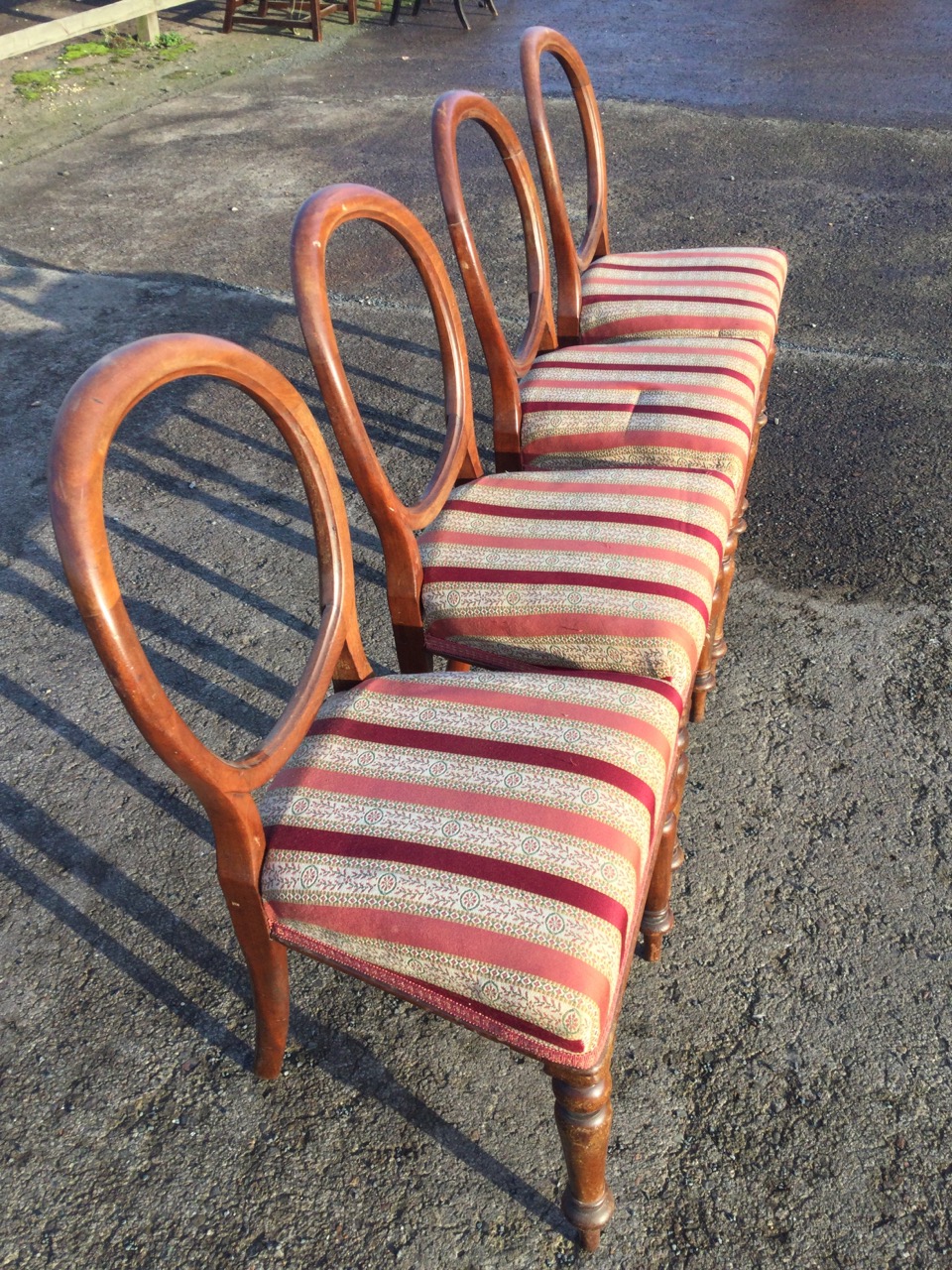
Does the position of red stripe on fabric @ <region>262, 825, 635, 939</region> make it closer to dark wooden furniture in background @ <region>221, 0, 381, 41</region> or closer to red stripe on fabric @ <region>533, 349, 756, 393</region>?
red stripe on fabric @ <region>533, 349, 756, 393</region>

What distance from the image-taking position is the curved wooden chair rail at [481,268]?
1896 mm

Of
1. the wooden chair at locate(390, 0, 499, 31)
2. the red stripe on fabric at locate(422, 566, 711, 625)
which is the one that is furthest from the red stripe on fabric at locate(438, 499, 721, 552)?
the wooden chair at locate(390, 0, 499, 31)

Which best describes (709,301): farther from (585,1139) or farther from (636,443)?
(585,1139)

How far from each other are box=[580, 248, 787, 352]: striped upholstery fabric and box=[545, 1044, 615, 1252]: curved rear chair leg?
5.60 ft

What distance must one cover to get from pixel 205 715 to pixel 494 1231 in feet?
3.90

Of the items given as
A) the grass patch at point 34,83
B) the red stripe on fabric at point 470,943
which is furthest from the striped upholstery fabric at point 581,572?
the grass patch at point 34,83

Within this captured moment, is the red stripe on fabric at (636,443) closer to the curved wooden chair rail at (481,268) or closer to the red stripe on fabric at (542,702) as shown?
the curved wooden chair rail at (481,268)

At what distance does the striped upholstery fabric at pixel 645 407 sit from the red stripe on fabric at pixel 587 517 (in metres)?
0.25

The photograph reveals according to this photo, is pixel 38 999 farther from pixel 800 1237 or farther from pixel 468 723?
pixel 800 1237

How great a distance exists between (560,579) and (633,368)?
0.76m

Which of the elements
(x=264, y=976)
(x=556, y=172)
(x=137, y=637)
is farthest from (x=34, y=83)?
(x=264, y=976)

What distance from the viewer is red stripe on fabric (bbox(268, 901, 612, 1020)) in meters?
1.11

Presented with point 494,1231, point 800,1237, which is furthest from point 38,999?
point 800,1237

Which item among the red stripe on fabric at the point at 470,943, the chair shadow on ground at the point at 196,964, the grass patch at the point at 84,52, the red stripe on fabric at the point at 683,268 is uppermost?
the grass patch at the point at 84,52
